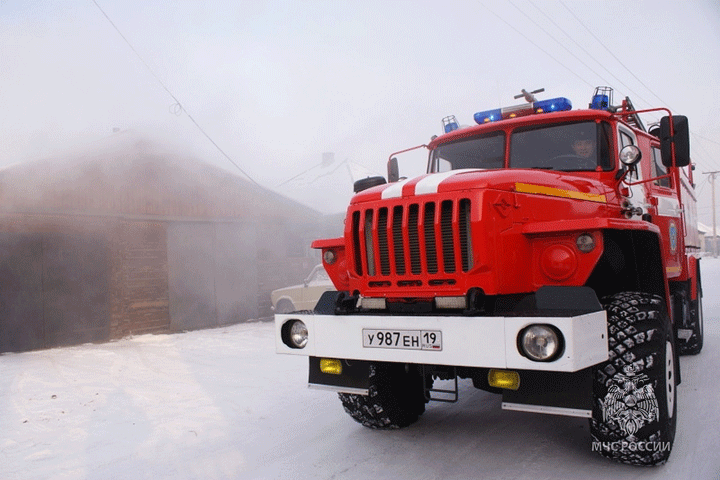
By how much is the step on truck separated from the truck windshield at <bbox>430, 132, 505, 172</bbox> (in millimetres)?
383

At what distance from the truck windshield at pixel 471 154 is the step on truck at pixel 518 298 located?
1.26 feet

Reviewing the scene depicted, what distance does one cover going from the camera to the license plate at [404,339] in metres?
3.55

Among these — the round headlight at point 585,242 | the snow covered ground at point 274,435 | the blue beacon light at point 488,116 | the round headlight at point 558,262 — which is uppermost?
the blue beacon light at point 488,116

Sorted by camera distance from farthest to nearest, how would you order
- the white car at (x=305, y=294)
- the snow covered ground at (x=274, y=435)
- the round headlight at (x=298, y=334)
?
the white car at (x=305, y=294), the round headlight at (x=298, y=334), the snow covered ground at (x=274, y=435)

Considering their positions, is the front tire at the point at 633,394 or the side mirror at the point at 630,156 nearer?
the front tire at the point at 633,394

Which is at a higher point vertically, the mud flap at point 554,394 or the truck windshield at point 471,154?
Result: the truck windshield at point 471,154

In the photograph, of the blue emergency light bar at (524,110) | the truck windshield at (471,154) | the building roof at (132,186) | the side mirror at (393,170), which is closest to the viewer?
the truck windshield at (471,154)

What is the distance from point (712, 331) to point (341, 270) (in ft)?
25.1

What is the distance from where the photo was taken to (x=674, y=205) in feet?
20.4

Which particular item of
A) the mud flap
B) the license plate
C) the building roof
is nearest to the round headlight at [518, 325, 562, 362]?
the mud flap

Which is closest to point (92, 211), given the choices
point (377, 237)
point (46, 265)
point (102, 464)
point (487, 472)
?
point (46, 265)

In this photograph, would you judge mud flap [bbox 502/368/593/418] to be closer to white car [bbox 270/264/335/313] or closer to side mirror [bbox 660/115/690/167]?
side mirror [bbox 660/115/690/167]

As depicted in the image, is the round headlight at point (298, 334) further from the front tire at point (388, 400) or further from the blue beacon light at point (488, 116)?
the blue beacon light at point (488, 116)

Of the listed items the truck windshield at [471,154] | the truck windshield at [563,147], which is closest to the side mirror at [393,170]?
the truck windshield at [471,154]
